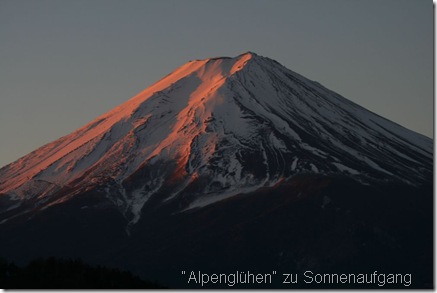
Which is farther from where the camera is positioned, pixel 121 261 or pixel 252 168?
pixel 252 168

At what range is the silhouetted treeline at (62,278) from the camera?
7725cm

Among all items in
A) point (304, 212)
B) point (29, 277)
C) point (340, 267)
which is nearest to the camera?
point (29, 277)

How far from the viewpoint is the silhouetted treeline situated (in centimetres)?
7725

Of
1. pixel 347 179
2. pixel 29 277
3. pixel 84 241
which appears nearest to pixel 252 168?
pixel 347 179

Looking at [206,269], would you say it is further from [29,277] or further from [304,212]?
[29,277]

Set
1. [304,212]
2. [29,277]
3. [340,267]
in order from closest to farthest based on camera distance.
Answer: [29,277], [340,267], [304,212]

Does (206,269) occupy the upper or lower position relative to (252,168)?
lower

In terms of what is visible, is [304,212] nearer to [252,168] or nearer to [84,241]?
[252,168]

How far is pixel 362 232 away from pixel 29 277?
108m

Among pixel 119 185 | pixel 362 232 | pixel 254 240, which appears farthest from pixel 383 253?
pixel 119 185

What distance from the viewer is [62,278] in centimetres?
7869

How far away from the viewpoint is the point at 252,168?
199625 millimetres

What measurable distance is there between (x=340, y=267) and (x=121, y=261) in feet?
90.9

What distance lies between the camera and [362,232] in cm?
18212
